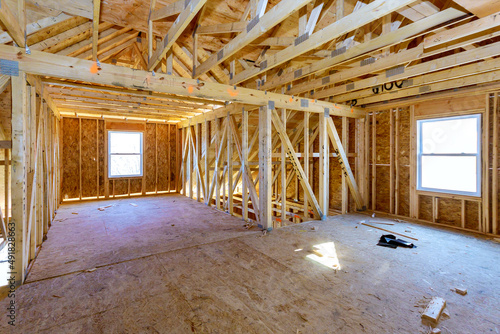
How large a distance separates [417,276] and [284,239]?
1.96 metres

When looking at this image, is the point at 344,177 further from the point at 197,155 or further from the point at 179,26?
the point at 179,26

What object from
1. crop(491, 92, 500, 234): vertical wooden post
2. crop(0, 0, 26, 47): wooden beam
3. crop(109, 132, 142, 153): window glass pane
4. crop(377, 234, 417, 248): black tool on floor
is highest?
crop(0, 0, 26, 47): wooden beam

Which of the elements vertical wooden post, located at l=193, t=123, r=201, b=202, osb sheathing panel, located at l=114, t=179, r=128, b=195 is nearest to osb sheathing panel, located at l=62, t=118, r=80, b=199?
osb sheathing panel, located at l=114, t=179, r=128, b=195

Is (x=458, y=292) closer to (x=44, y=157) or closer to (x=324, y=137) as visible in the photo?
(x=324, y=137)

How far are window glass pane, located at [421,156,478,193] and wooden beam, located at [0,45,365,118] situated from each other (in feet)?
10.8

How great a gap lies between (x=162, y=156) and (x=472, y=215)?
369 inches

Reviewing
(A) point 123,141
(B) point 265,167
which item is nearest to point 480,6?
(B) point 265,167

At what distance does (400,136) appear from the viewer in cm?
593

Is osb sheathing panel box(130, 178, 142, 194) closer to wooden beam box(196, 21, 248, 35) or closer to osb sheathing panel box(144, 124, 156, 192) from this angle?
osb sheathing panel box(144, 124, 156, 192)

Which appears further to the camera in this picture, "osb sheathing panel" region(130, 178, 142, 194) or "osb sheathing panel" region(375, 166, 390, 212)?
"osb sheathing panel" region(130, 178, 142, 194)

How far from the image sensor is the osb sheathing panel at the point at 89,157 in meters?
8.26

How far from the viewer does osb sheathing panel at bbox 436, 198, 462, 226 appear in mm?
5094

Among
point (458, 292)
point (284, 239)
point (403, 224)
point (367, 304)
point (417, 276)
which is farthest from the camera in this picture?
point (403, 224)

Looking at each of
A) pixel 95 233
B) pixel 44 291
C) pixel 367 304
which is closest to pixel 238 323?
pixel 367 304
